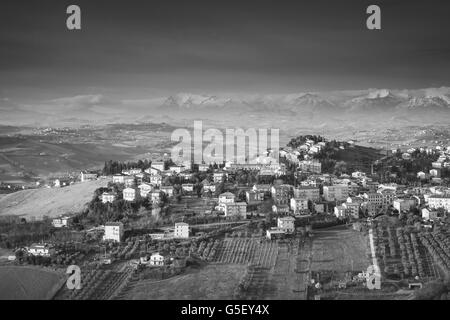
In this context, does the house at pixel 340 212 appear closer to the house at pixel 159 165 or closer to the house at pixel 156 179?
the house at pixel 156 179

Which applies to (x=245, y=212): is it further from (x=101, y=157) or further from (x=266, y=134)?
(x=266, y=134)

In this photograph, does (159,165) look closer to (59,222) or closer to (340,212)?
(59,222)

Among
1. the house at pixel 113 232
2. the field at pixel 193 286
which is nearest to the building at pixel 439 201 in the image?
the field at pixel 193 286

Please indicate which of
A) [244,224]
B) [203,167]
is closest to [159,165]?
[203,167]

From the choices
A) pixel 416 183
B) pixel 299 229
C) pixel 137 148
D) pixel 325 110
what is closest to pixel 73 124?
pixel 137 148

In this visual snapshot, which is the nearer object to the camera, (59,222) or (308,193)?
(59,222)

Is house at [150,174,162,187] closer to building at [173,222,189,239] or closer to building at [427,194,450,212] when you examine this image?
building at [173,222,189,239]

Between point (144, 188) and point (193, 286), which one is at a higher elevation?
point (144, 188)
